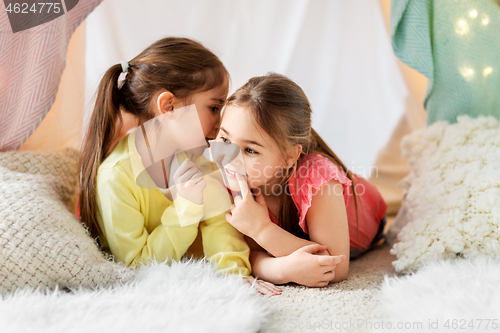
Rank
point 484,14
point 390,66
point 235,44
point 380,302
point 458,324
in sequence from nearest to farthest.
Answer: point 458,324
point 380,302
point 484,14
point 235,44
point 390,66

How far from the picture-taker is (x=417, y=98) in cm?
159

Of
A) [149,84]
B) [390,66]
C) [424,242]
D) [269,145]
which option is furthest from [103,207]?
[390,66]

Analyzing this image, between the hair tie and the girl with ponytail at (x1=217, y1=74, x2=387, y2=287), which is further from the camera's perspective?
the hair tie

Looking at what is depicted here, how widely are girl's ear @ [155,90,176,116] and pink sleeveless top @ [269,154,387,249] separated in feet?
1.25

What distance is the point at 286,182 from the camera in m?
1.09

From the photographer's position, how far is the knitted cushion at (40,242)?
31.7 inches

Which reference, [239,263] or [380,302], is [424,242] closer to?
[380,302]

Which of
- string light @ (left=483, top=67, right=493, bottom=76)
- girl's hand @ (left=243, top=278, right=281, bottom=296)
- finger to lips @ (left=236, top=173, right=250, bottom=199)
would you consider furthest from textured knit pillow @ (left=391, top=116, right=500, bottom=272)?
finger to lips @ (left=236, top=173, right=250, bottom=199)

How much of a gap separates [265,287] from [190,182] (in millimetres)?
313

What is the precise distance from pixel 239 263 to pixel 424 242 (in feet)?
1.51

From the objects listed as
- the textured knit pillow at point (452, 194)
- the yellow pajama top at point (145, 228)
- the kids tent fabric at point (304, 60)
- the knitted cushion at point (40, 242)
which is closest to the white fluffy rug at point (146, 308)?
the knitted cushion at point (40, 242)

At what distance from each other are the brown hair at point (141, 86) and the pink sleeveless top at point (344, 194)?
34 cm

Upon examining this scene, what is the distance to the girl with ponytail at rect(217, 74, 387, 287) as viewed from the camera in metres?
0.96

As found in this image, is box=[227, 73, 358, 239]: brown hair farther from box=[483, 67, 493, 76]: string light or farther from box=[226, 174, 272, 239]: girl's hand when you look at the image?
box=[483, 67, 493, 76]: string light
